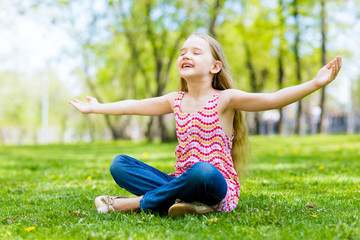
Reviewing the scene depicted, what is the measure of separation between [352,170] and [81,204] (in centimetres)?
441

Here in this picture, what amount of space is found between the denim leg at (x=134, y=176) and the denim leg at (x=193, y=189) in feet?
0.37

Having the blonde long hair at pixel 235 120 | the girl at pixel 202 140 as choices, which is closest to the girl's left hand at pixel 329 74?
the girl at pixel 202 140

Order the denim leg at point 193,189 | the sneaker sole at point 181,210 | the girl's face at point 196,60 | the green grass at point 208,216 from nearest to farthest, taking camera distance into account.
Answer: the green grass at point 208,216
the denim leg at point 193,189
the sneaker sole at point 181,210
the girl's face at point 196,60

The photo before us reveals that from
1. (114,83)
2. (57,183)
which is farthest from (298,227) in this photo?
(114,83)

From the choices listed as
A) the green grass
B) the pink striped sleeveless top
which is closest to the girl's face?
the pink striped sleeveless top

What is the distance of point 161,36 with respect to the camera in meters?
22.2

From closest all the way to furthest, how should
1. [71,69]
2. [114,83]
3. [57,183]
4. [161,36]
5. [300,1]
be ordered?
[57,183] → [300,1] → [161,36] → [71,69] → [114,83]

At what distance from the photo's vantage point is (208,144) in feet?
11.1

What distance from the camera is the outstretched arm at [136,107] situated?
385 cm

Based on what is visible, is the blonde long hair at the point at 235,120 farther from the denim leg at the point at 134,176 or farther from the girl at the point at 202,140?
the denim leg at the point at 134,176

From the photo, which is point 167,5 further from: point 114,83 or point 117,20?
point 114,83

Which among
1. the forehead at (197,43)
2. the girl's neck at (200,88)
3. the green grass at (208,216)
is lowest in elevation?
the green grass at (208,216)

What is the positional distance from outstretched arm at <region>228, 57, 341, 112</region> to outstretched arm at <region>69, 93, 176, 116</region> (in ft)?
2.34

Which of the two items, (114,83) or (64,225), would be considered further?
(114,83)
